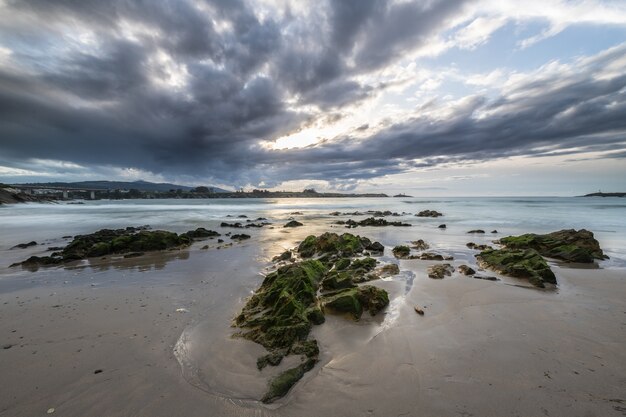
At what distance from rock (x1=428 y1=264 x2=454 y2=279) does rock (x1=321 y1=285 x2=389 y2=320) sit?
3.03 meters

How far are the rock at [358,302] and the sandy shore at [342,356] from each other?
11.2 inches

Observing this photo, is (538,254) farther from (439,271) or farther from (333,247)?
(333,247)

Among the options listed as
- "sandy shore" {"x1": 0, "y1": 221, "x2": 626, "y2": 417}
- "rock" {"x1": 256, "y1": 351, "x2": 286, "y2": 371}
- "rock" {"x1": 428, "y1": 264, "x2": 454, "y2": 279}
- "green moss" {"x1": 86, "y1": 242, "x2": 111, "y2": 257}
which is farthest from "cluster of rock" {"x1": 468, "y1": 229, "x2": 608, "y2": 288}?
"green moss" {"x1": 86, "y1": 242, "x2": 111, "y2": 257}

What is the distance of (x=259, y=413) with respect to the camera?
10.9 feet

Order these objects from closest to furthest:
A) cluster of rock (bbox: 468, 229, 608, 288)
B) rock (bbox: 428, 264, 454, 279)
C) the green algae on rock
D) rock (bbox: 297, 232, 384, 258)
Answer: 1. cluster of rock (bbox: 468, 229, 608, 288)
2. rock (bbox: 428, 264, 454, 279)
3. the green algae on rock
4. rock (bbox: 297, 232, 384, 258)

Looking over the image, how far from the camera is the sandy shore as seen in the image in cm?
344

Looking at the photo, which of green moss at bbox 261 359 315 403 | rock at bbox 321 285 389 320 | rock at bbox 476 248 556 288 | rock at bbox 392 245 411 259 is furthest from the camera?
rock at bbox 392 245 411 259

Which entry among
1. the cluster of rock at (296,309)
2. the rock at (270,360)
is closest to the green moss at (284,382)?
the cluster of rock at (296,309)

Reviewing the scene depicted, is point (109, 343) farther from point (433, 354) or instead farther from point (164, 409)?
point (433, 354)

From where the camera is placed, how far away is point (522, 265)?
8992 millimetres

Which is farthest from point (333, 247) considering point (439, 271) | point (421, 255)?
point (439, 271)

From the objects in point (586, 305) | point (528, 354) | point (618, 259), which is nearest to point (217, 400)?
point (528, 354)

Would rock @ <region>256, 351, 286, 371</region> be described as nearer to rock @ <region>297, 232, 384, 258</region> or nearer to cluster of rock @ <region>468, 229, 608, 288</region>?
cluster of rock @ <region>468, 229, 608, 288</region>

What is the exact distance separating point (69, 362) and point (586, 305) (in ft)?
34.6
